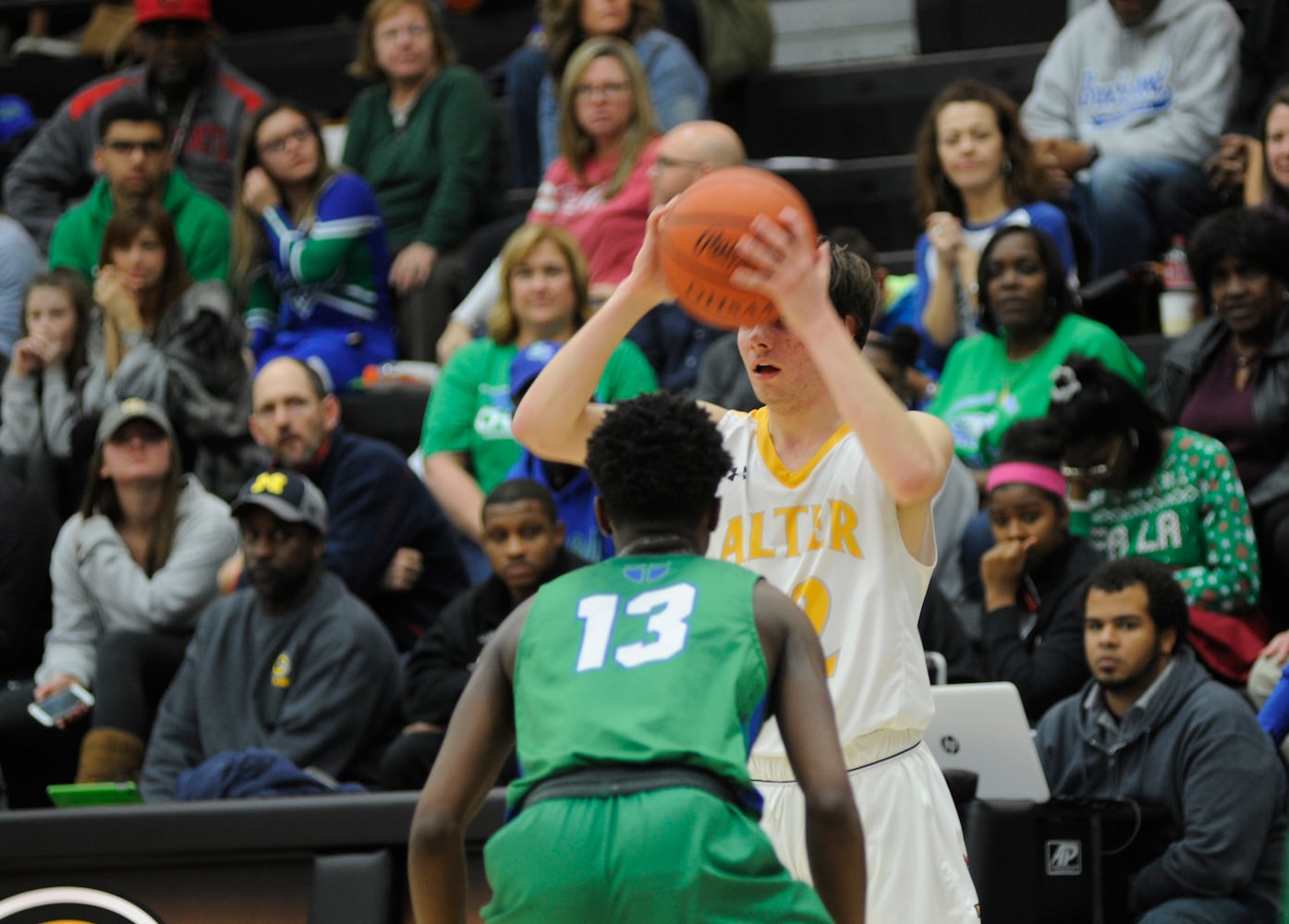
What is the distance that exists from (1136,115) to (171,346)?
172 inches

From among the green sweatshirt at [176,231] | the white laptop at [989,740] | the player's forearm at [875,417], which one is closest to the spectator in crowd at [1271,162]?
the white laptop at [989,740]

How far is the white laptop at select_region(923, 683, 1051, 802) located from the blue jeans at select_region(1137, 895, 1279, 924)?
1.40ft

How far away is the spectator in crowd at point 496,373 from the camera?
7359 millimetres

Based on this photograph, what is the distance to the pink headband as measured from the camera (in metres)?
6.34

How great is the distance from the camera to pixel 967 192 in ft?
26.3

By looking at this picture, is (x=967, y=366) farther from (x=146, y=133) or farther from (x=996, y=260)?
(x=146, y=133)

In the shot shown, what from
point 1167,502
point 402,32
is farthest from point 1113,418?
point 402,32

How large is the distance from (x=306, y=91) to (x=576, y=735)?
32.1 feet

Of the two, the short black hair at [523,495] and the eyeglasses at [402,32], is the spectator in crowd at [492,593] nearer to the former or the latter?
the short black hair at [523,495]

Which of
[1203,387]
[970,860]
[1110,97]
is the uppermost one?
[1110,97]

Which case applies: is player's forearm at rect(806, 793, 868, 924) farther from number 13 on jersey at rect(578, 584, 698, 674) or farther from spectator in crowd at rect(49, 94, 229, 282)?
spectator in crowd at rect(49, 94, 229, 282)

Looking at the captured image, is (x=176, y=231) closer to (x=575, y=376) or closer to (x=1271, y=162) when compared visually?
(x=1271, y=162)

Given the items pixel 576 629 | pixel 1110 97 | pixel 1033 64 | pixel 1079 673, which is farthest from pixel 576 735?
pixel 1033 64

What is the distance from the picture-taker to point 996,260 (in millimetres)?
7203
